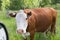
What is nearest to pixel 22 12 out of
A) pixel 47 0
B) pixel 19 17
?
pixel 19 17

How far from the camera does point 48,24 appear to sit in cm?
1080

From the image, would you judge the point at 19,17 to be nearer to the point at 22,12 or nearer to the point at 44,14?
the point at 22,12

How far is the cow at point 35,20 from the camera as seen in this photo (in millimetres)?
9156

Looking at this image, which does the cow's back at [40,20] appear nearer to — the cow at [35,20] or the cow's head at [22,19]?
the cow at [35,20]

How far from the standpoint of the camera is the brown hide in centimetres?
958

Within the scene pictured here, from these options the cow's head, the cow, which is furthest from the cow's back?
the cow's head

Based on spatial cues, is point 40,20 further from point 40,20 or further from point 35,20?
point 35,20

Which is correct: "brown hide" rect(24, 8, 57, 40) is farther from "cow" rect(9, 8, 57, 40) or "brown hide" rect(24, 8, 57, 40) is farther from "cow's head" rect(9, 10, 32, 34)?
"cow's head" rect(9, 10, 32, 34)

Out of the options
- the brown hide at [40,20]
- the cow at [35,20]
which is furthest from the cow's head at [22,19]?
the brown hide at [40,20]

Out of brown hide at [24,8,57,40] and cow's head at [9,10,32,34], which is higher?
cow's head at [9,10,32,34]

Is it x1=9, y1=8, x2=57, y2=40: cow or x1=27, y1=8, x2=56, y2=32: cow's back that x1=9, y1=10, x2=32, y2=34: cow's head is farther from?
x1=27, y1=8, x2=56, y2=32: cow's back

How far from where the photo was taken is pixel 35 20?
32.3 ft

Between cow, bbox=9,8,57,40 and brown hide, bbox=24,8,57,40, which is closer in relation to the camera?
cow, bbox=9,8,57,40

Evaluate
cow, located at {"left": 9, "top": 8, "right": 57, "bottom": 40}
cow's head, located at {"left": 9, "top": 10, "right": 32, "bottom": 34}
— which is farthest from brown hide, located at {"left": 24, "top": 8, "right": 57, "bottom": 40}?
cow's head, located at {"left": 9, "top": 10, "right": 32, "bottom": 34}
